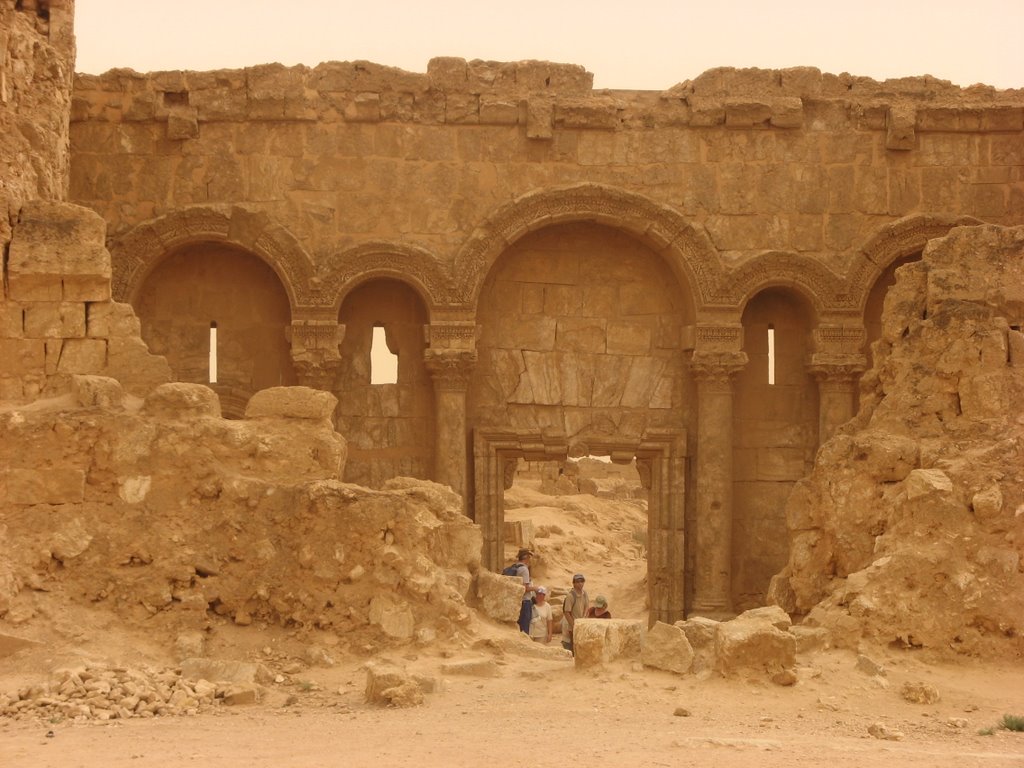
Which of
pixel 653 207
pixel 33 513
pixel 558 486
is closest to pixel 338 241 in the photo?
pixel 653 207

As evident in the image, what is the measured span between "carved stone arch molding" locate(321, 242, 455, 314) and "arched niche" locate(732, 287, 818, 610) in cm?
338

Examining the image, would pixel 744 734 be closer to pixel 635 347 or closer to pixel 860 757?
pixel 860 757

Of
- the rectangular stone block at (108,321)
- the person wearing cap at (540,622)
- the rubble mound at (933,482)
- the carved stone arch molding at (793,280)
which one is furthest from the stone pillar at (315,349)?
the rubble mound at (933,482)

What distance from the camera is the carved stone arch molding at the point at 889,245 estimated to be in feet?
45.8

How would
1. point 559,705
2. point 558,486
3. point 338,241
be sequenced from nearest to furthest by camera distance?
point 559,705 < point 338,241 < point 558,486

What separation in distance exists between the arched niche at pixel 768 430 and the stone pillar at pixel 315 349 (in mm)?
4336

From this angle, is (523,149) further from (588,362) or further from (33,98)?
(33,98)

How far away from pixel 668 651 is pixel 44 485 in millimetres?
3833

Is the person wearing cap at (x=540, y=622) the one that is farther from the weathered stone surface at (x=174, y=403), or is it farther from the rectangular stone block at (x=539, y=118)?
the rectangular stone block at (x=539, y=118)

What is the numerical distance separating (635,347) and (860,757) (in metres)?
8.72

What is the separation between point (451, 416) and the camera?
544 inches

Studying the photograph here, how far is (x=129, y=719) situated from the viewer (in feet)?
21.3

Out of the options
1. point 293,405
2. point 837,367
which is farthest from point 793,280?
point 293,405

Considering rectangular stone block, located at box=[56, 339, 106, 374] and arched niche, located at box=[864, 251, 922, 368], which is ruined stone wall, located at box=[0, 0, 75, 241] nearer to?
rectangular stone block, located at box=[56, 339, 106, 374]
